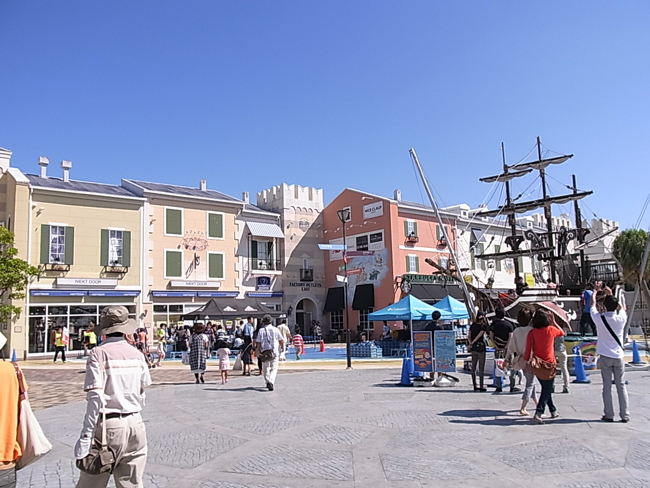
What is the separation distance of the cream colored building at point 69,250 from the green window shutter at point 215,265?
4.31 metres

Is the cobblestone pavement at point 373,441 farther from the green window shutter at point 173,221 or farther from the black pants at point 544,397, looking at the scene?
Answer: the green window shutter at point 173,221

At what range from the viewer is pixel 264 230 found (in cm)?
3662

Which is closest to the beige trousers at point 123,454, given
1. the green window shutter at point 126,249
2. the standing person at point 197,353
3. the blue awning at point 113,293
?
the standing person at point 197,353

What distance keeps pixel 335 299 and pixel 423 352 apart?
2536 cm

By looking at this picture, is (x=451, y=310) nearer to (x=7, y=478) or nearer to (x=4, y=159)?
(x=7, y=478)

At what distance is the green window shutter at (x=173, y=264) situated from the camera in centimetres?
3244

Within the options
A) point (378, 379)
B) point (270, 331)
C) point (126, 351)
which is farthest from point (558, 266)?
point (126, 351)

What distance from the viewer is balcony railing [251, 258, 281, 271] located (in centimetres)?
3653

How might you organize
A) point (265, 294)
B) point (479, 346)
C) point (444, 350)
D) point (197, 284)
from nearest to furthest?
point (479, 346), point (444, 350), point (197, 284), point (265, 294)

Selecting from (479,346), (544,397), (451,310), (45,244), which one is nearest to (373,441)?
(544,397)

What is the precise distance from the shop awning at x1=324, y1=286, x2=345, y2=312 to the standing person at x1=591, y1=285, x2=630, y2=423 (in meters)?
29.5

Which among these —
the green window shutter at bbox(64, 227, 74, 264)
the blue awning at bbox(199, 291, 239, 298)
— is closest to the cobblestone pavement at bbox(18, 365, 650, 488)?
the green window shutter at bbox(64, 227, 74, 264)

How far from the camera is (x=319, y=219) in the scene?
133 feet

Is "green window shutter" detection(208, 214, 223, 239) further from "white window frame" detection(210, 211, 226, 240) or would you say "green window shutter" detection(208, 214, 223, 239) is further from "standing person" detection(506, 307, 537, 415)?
"standing person" detection(506, 307, 537, 415)
